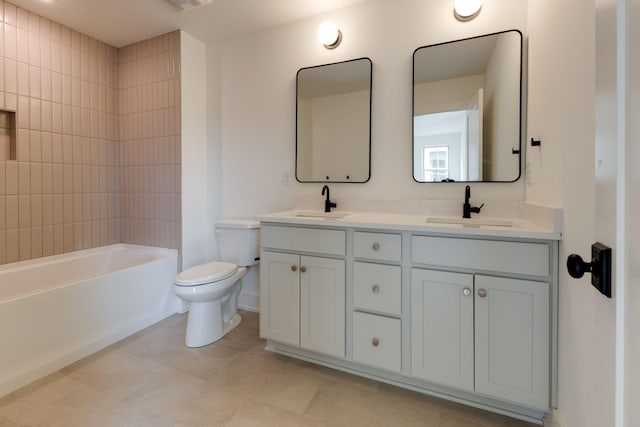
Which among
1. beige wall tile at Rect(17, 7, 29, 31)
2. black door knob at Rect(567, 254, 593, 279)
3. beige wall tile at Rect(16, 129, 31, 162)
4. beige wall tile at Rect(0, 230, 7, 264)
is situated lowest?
beige wall tile at Rect(0, 230, 7, 264)

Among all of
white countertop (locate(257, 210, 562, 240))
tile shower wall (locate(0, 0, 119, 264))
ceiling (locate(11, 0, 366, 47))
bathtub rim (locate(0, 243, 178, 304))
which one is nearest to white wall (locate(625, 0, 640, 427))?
white countertop (locate(257, 210, 562, 240))

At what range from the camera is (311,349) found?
1.79 meters

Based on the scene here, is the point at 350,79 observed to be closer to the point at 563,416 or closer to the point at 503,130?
the point at 503,130

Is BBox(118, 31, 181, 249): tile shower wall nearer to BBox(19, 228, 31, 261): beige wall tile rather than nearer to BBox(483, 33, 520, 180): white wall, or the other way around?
BBox(19, 228, 31, 261): beige wall tile

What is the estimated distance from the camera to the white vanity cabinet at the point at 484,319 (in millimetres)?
1303

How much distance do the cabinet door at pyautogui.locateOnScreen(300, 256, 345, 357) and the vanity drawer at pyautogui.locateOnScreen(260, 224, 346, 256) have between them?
0.06 m

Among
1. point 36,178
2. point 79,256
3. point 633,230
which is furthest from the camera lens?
point 79,256

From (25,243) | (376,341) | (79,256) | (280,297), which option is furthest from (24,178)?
(376,341)

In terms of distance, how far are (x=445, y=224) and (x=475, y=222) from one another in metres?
0.28

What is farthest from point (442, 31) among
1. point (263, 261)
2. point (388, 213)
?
point (263, 261)

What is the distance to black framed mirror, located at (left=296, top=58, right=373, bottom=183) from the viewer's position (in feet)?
6.99

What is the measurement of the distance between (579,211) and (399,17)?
1.66 m

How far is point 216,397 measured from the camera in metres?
1.57

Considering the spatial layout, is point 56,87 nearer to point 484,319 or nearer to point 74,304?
point 74,304
